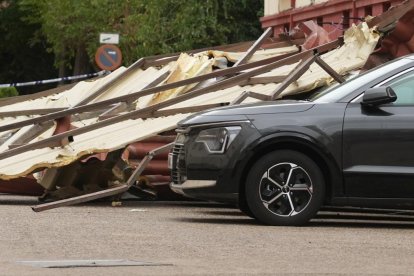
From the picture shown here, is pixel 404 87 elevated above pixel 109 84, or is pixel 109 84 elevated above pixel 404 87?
pixel 404 87

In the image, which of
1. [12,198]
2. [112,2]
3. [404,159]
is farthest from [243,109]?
[112,2]

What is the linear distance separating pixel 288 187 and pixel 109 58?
1937cm

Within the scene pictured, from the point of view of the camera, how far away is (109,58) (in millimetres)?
32406

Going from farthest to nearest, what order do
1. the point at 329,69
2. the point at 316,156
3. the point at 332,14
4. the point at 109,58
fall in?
the point at 109,58 → the point at 332,14 → the point at 329,69 → the point at 316,156

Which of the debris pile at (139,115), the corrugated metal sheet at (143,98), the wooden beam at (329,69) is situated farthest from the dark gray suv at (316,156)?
the wooden beam at (329,69)

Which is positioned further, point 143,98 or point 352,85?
point 143,98

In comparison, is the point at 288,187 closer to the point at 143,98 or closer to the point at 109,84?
the point at 143,98

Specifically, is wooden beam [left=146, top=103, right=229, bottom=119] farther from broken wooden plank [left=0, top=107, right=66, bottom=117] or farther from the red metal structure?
the red metal structure

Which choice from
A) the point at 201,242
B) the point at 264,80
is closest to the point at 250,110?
the point at 201,242

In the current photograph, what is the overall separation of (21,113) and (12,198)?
46.5 inches

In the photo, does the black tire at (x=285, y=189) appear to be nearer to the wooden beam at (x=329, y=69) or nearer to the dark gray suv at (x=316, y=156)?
the dark gray suv at (x=316, y=156)

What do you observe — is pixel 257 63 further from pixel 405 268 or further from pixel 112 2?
pixel 112 2

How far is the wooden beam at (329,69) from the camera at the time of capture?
16406 mm

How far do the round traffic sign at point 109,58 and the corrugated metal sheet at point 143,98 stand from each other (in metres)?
11.7
